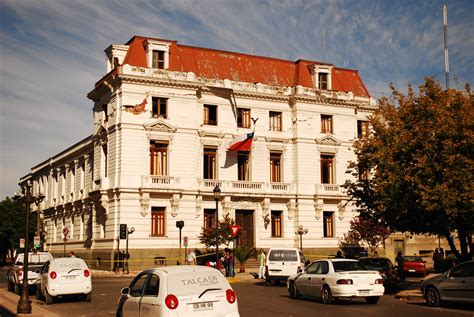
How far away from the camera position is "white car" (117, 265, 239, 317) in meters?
11.7

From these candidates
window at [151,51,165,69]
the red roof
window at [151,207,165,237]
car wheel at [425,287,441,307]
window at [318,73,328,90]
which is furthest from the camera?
window at [318,73,328,90]

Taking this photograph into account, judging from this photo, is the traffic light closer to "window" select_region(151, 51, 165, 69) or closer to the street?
"window" select_region(151, 51, 165, 69)

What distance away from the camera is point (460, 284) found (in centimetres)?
2002

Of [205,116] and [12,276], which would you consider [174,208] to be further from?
[12,276]

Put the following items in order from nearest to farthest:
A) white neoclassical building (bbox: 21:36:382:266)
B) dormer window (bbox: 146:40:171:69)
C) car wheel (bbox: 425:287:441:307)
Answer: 1. car wheel (bbox: 425:287:441:307)
2. white neoclassical building (bbox: 21:36:382:266)
3. dormer window (bbox: 146:40:171:69)

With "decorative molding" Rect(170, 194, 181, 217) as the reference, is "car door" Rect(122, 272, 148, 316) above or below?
below

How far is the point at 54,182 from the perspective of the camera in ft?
216

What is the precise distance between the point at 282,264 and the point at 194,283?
68.2ft

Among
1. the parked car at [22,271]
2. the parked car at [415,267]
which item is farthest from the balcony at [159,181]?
the parked car at [415,267]

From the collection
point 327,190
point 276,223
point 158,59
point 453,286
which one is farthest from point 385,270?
point 158,59

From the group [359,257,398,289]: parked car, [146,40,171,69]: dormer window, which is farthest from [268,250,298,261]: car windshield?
[146,40,171,69]: dormer window

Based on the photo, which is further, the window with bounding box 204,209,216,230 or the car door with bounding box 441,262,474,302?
the window with bounding box 204,209,216,230

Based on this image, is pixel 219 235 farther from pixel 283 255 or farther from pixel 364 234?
pixel 364 234

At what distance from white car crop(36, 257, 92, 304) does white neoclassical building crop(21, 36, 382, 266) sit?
20.8 m
